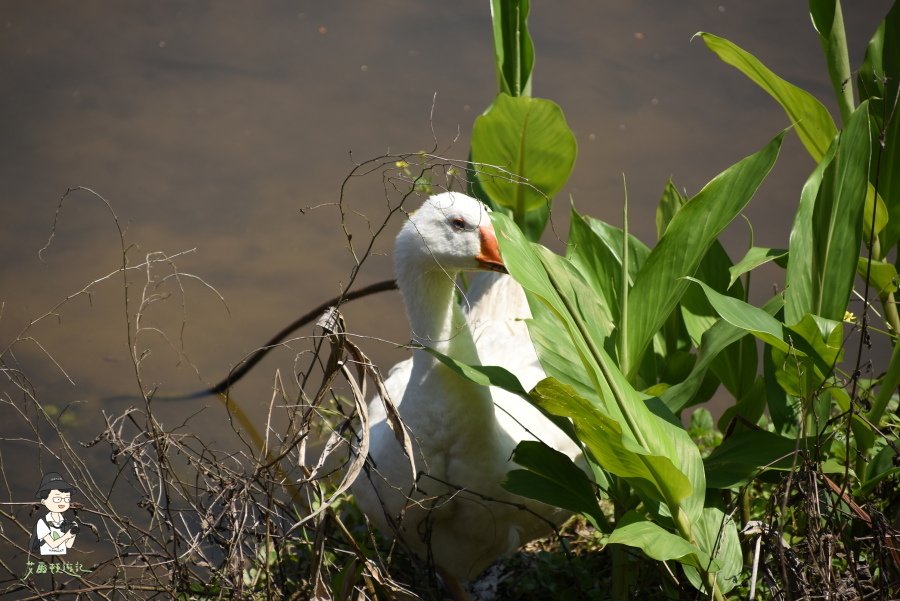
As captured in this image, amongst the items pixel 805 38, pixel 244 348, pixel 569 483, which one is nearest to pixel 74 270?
pixel 244 348

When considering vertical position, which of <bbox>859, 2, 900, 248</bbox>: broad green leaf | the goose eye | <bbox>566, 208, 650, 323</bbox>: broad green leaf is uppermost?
<bbox>859, 2, 900, 248</bbox>: broad green leaf

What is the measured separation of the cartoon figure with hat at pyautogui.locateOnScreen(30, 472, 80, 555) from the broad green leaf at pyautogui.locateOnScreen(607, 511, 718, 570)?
128cm

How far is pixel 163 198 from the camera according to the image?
4.66 meters

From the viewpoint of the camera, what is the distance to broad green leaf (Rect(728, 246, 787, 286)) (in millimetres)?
2259

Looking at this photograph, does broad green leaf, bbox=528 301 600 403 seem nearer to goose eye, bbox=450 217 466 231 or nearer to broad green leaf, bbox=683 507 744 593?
broad green leaf, bbox=683 507 744 593

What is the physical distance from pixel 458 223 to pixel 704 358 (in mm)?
738

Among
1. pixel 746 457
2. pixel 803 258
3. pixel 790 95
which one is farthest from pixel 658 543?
pixel 790 95

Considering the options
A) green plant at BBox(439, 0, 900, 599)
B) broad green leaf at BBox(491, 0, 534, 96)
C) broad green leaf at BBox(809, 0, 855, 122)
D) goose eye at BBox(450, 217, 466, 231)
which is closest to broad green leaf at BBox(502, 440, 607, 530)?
green plant at BBox(439, 0, 900, 599)

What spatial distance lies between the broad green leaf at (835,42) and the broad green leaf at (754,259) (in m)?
0.42

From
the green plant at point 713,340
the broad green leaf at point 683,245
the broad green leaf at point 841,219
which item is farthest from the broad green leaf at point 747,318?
the broad green leaf at point 841,219

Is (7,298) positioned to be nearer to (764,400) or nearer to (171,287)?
(171,287)

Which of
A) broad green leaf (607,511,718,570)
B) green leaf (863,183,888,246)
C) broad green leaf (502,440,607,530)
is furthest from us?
green leaf (863,183,888,246)

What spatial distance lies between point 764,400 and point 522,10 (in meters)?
1.44

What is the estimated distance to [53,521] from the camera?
230cm
